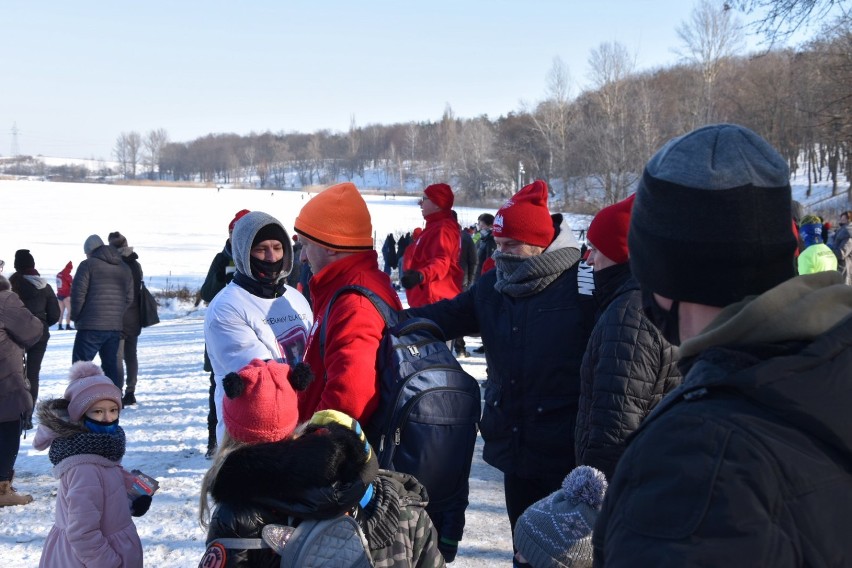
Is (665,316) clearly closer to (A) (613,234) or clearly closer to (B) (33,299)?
(A) (613,234)

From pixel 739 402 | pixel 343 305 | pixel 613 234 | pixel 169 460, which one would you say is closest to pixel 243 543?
pixel 343 305

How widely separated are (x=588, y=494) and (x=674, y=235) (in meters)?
0.81

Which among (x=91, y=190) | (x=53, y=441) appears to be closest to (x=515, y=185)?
(x=91, y=190)

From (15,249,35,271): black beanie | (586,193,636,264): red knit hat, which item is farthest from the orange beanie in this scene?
(15,249,35,271): black beanie

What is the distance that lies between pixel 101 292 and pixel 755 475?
728 cm

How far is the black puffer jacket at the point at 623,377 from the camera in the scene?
99.6 inches

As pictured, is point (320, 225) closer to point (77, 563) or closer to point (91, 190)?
point (77, 563)

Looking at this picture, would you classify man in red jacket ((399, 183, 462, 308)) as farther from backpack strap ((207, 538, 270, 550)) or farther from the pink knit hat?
backpack strap ((207, 538, 270, 550))

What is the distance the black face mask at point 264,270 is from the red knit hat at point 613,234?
153 cm

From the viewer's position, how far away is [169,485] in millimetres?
5328

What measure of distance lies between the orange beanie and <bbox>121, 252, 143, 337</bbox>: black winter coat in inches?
217

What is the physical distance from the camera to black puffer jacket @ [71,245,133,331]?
7215mm

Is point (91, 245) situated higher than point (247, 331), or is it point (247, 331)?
point (91, 245)

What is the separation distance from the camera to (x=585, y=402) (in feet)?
8.86
